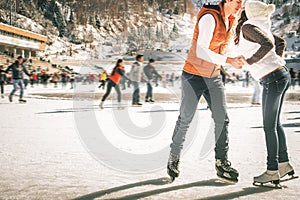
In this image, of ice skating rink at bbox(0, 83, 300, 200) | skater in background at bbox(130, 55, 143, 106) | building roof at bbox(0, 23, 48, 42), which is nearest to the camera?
ice skating rink at bbox(0, 83, 300, 200)

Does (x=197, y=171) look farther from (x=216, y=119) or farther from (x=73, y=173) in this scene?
(x=73, y=173)

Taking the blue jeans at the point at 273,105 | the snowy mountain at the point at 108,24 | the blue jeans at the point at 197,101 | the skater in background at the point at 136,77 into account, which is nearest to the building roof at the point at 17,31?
the snowy mountain at the point at 108,24

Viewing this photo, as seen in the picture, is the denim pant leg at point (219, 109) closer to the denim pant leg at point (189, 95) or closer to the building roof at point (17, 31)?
the denim pant leg at point (189, 95)

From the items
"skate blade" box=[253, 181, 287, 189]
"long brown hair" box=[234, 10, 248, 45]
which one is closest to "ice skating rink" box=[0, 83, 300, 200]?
"skate blade" box=[253, 181, 287, 189]

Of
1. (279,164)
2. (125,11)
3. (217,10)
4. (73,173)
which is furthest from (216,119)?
(125,11)

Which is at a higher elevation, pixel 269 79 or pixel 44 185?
pixel 269 79

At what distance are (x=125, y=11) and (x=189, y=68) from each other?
444 ft

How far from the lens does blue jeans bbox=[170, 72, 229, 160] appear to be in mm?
2357

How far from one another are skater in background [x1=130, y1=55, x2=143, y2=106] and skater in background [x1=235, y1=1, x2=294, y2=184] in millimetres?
5919

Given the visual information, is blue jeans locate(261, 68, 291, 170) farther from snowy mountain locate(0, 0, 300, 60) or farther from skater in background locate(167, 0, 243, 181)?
snowy mountain locate(0, 0, 300, 60)

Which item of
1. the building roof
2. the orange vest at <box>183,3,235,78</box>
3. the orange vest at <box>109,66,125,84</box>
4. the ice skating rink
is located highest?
the building roof

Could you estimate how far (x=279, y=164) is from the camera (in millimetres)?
2445

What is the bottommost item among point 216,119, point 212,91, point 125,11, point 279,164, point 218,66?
point 279,164

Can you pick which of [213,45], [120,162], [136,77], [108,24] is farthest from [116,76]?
[108,24]
